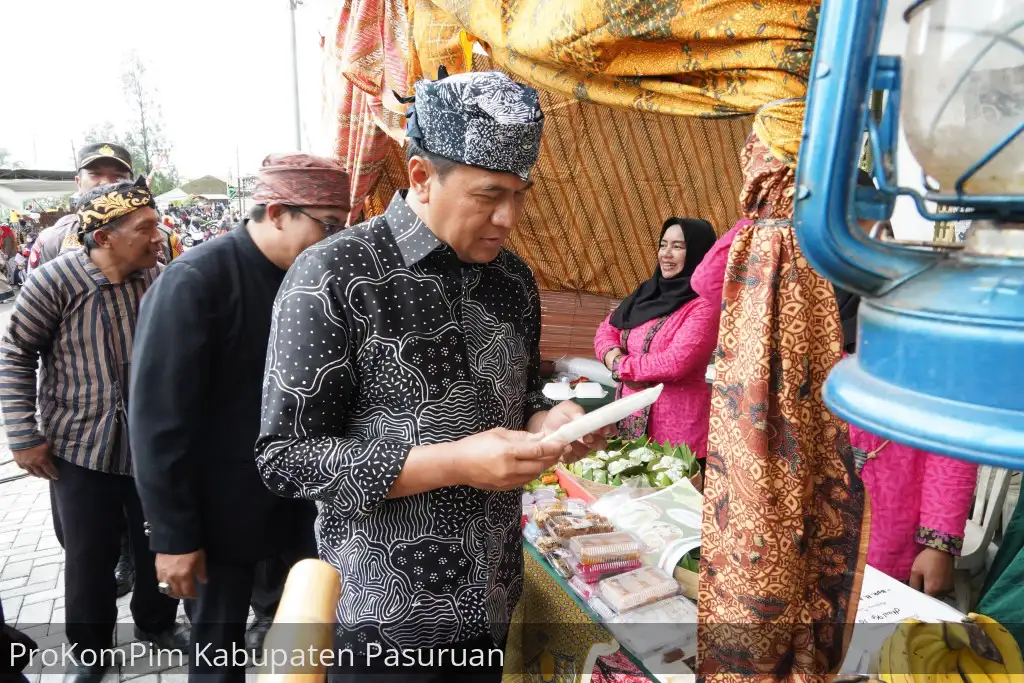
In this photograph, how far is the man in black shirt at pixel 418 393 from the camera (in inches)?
48.3

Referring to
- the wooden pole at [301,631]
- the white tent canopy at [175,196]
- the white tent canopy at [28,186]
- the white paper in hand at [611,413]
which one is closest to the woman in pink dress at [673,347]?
the white paper in hand at [611,413]

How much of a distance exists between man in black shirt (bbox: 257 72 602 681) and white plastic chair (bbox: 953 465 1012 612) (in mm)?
1759

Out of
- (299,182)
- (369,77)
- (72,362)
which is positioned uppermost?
(369,77)

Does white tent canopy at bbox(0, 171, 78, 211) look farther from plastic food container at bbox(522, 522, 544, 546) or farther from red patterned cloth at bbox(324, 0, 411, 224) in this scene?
plastic food container at bbox(522, 522, 544, 546)

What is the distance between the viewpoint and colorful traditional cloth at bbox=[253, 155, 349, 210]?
203 cm

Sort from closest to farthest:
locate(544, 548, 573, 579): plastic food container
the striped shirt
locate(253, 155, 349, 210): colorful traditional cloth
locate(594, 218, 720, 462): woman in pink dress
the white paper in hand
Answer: the white paper in hand, locate(544, 548, 573, 579): plastic food container, locate(253, 155, 349, 210): colorful traditional cloth, the striped shirt, locate(594, 218, 720, 462): woman in pink dress

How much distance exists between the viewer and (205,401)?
201 cm

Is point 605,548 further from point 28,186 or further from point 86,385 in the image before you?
point 28,186

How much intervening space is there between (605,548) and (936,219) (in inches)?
57.5

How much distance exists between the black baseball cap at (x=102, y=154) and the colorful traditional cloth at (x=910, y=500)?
14.2ft

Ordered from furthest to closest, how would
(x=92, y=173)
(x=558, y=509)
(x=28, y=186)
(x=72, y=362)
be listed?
(x=28, y=186), (x=92, y=173), (x=72, y=362), (x=558, y=509)

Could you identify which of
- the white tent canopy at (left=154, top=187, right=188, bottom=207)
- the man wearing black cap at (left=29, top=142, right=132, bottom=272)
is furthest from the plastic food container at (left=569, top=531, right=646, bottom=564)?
the white tent canopy at (left=154, top=187, right=188, bottom=207)

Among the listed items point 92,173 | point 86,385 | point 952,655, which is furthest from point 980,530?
point 92,173

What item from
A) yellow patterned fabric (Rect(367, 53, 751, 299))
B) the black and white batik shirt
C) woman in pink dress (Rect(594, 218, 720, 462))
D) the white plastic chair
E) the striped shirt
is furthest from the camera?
yellow patterned fabric (Rect(367, 53, 751, 299))
